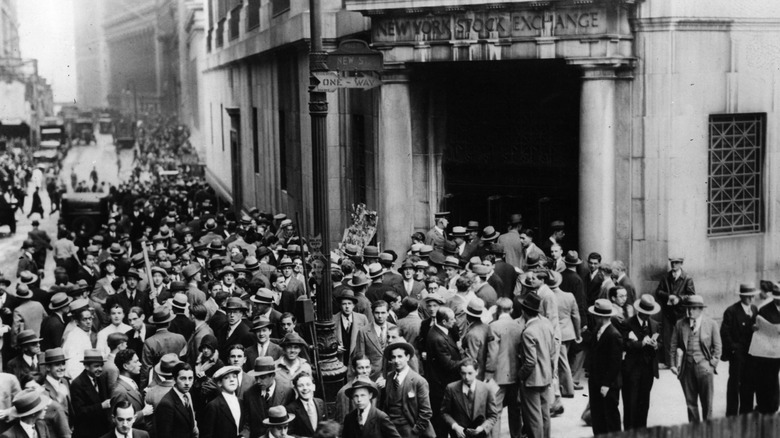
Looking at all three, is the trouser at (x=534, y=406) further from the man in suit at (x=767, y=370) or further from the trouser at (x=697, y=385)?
the man in suit at (x=767, y=370)

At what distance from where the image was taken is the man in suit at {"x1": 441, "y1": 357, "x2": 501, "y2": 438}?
32.7ft

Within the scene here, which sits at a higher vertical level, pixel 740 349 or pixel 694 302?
pixel 694 302

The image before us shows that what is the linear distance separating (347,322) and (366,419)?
3.82 metres

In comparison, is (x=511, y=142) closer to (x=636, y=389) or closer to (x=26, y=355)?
(x=636, y=389)

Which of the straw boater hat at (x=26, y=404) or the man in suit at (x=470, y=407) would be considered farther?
the man in suit at (x=470, y=407)

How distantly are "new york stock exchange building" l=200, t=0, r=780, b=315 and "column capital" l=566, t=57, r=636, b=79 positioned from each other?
2 cm

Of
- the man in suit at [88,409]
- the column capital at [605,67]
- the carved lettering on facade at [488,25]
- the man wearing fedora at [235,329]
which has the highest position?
the carved lettering on facade at [488,25]

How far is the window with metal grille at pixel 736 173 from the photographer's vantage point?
1702cm

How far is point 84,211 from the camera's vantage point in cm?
3481

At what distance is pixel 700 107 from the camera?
54.8ft

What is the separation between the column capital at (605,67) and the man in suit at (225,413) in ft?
29.9

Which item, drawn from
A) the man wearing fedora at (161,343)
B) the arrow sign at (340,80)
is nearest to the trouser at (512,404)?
the man wearing fedora at (161,343)

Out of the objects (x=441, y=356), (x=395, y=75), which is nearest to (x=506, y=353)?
(x=441, y=356)

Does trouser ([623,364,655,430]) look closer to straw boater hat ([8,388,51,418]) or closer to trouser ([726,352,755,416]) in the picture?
trouser ([726,352,755,416])
